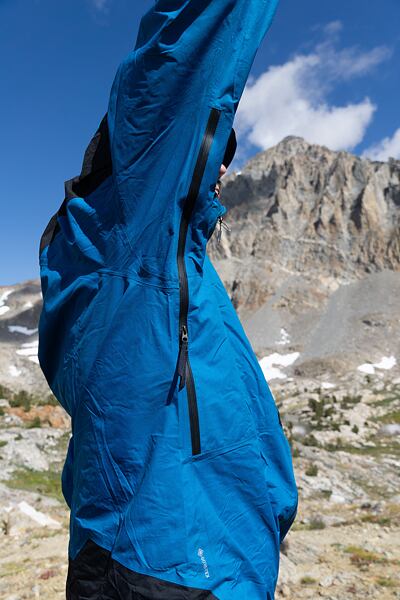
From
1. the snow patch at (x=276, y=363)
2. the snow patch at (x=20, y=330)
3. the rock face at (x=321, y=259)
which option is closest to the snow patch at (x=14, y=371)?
the snow patch at (x=20, y=330)

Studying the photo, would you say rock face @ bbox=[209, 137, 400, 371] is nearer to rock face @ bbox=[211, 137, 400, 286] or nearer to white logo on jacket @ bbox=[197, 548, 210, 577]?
rock face @ bbox=[211, 137, 400, 286]

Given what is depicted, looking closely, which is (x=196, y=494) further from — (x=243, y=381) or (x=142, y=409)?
(x=243, y=381)

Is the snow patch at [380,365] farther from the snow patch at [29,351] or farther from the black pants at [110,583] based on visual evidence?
the black pants at [110,583]

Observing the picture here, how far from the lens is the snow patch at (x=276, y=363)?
49831 mm

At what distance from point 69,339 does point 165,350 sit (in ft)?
1.59

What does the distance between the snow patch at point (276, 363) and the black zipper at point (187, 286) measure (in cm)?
4796

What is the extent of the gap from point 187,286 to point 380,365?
51.7 metres

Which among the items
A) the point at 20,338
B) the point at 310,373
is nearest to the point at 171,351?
the point at 310,373

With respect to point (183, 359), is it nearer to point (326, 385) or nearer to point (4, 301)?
point (326, 385)

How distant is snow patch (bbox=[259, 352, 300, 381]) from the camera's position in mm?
49831

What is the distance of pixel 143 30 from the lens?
173 cm

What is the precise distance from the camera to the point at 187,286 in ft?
5.40

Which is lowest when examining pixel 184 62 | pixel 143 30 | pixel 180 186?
pixel 180 186

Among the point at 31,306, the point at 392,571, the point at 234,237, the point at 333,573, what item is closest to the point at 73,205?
the point at 333,573
